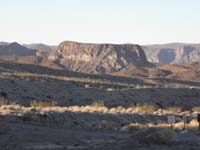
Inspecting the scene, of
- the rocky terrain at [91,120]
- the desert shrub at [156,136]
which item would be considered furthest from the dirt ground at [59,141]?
the desert shrub at [156,136]

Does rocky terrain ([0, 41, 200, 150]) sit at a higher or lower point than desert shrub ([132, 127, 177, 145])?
lower

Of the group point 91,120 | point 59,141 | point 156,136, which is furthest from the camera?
point 91,120

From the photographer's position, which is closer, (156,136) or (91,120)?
(156,136)

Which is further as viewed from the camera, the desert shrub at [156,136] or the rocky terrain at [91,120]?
the rocky terrain at [91,120]

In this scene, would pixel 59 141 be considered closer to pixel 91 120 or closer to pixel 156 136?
pixel 156 136

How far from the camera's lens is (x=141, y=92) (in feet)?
253

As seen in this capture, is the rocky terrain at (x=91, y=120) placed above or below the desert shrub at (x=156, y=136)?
below

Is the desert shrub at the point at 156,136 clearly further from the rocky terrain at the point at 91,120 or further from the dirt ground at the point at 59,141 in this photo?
the dirt ground at the point at 59,141

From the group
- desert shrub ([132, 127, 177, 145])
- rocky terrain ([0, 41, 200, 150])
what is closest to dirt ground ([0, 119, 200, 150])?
rocky terrain ([0, 41, 200, 150])

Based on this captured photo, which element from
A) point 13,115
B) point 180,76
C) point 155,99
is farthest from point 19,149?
point 180,76

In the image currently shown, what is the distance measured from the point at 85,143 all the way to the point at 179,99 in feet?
184

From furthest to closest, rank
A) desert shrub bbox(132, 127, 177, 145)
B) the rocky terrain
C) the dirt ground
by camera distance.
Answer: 1. the rocky terrain
2. desert shrub bbox(132, 127, 177, 145)
3. the dirt ground

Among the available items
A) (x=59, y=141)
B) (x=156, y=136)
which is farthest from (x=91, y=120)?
(x=156, y=136)

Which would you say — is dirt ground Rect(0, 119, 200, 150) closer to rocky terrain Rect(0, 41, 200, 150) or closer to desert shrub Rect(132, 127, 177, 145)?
rocky terrain Rect(0, 41, 200, 150)
